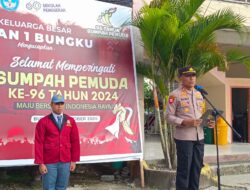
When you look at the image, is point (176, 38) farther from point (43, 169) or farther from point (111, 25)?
point (43, 169)

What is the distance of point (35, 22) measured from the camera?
662 centimetres

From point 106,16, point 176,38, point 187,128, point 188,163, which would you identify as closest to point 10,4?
point 106,16

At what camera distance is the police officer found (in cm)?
520

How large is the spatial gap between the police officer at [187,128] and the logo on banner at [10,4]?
2860 mm

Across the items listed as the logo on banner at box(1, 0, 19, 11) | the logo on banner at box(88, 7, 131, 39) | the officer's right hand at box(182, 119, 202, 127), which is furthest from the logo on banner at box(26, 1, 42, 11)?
the officer's right hand at box(182, 119, 202, 127)

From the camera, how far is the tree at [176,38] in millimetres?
6910

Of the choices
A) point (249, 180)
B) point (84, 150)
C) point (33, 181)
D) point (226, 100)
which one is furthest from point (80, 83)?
point (226, 100)

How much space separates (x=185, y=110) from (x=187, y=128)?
0.74 ft

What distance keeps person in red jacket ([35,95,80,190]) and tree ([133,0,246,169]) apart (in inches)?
101

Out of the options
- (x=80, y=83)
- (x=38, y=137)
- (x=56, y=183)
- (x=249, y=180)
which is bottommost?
(x=249, y=180)

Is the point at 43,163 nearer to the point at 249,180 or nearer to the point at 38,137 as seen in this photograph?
the point at 38,137

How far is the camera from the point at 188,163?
17.0 feet

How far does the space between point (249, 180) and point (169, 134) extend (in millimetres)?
1856

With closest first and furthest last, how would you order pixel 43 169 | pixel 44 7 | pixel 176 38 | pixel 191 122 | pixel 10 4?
pixel 43 169 → pixel 191 122 → pixel 10 4 → pixel 44 7 → pixel 176 38
